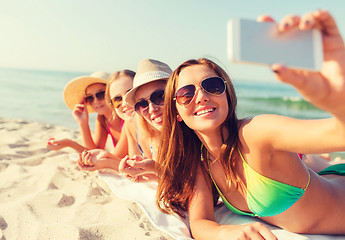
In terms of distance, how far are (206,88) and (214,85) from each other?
0.07m

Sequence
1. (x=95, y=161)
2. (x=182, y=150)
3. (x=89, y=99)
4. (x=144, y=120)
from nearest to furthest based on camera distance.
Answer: (x=182, y=150) → (x=144, y=120) → (x=95, y=161) → (x=89, y=99)

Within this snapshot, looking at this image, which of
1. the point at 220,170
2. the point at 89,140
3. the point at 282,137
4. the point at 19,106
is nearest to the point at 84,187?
the point at 89,140

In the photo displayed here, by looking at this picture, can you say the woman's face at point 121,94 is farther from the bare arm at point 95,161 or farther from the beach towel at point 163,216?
the beach towel at point 163,216

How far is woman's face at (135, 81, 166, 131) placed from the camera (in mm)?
3240

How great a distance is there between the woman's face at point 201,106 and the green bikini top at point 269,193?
0.34 metres

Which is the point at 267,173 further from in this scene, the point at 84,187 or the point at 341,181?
the point at 84,187

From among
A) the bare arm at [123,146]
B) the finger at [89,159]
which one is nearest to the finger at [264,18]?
the finger at [89,159]

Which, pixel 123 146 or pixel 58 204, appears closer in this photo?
pixel 58 204

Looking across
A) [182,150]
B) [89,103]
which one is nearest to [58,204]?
[182,150]

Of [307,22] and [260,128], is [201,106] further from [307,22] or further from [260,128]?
[307,22]

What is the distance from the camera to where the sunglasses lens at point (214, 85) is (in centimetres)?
221

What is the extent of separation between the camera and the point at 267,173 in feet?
6.84

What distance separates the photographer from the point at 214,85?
7.27 ft

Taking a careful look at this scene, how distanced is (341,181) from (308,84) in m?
Answer: 1.91
